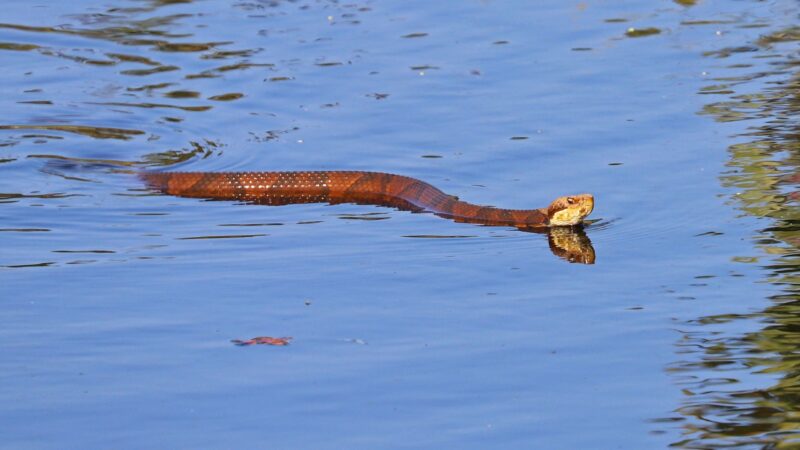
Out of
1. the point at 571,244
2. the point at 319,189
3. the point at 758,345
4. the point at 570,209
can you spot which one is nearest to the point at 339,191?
the point at 319,189

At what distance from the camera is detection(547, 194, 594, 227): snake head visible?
30.7 feet

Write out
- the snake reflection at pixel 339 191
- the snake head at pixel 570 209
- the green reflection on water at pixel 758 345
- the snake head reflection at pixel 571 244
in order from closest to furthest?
the green reflection on water at pixel 758 345 < the snake head reflection at pixel 571 244 < the snake head at pixel 570 209 < the snake reflection at pixel 339 191

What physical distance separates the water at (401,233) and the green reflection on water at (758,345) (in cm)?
2

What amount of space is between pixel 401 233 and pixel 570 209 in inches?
41.6

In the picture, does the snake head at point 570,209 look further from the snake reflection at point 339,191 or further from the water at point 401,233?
the water at point 401,233

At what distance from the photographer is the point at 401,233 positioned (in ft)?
31.1

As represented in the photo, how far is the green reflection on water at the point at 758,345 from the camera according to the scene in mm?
5867

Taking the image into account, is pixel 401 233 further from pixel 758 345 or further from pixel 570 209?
pixel 758 345

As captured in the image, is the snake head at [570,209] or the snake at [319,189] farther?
the snake at [319,189]

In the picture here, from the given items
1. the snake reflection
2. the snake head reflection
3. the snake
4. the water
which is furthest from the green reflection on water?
the snake

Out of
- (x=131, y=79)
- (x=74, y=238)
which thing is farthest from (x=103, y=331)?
(x=131, y=79)

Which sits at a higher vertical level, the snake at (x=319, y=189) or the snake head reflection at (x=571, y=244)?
the snake at (x=319, y=189)

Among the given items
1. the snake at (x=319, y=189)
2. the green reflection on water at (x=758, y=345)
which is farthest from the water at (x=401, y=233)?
the snake at (x=319, y=189)

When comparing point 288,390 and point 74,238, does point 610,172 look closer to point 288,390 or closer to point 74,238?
point 74,238
